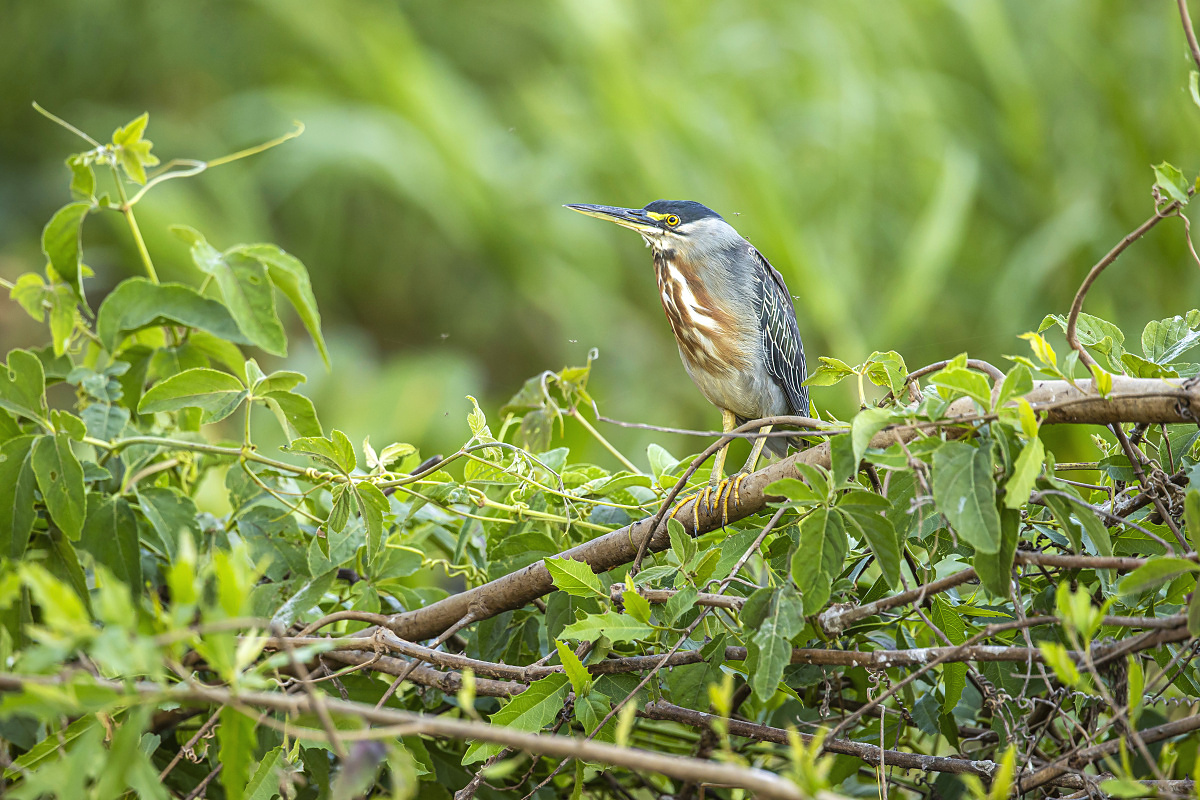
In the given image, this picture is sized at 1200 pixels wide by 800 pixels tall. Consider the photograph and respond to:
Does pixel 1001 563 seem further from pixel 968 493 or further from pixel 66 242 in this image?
pixel 66 242

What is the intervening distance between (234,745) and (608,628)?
348 millimetres

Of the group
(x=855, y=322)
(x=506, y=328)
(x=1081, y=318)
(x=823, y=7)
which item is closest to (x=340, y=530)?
(x=1081, y=318)

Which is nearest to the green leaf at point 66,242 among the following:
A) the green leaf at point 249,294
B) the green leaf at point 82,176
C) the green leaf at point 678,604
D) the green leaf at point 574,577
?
the green leaf at point 82,176

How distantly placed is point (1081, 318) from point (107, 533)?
109 centimetres

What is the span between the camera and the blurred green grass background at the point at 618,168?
10.7 ft

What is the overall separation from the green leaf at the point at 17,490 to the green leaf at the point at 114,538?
67 millimetres

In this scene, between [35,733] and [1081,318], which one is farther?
[35,733]

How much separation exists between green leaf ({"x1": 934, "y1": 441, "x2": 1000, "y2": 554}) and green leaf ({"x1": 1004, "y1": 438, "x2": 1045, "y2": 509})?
0.02 metres

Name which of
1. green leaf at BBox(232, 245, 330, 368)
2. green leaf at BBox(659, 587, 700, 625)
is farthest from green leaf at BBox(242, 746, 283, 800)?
green leaf at BBox(232, 245, 330, 368)

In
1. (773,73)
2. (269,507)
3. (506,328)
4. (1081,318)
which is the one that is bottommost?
(506,328)

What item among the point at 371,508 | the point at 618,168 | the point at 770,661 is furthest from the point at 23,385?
the point at 618,168

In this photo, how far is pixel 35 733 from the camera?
108cm

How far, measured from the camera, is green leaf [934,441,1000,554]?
2.31ft

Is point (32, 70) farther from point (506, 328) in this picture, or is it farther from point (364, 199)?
point (506, 328)
